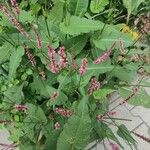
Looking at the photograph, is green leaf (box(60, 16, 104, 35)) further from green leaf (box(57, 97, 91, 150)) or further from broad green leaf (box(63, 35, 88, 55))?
green leaf (box(57, 97, 91, 150))

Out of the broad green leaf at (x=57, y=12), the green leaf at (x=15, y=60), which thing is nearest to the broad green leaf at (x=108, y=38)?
the broad green leaf at (x=57, y=12)

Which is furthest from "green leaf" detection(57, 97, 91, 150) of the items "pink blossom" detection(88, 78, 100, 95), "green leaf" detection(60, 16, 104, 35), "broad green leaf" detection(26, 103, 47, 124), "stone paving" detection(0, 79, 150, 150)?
"stone paving" detection(0, 79, 150, 150)

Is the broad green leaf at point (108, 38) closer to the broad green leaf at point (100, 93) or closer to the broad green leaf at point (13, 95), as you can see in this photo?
the broad green leaf at point (100, 93)

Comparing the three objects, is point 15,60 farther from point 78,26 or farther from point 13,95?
point 78,26

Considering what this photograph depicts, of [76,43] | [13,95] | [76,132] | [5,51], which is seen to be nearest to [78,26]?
[76,43]

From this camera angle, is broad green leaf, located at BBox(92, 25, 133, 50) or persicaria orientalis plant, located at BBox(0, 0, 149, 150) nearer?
persicaria orientalis plant, located at BBox(0, 0, 149, 150)
